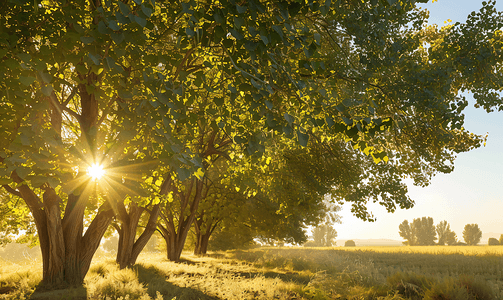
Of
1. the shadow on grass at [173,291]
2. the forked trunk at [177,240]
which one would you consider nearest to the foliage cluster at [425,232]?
the forked trunk at [177,240]

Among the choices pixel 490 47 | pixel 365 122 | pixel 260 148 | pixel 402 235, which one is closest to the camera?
pixel 365 122

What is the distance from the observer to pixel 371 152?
3752mm

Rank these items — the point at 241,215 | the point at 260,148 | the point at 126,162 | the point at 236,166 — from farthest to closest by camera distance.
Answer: the point at 241,215
the point at 236,166
the point at 126,162
the point at 260,148

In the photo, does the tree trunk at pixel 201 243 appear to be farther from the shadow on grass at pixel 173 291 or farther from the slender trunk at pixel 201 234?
the shadow on grass at pixel 173 291

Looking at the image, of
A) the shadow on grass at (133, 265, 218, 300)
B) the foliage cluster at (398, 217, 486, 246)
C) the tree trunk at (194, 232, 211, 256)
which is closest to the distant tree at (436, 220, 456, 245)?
the foliage cluster at (398, 217, 486, 246)

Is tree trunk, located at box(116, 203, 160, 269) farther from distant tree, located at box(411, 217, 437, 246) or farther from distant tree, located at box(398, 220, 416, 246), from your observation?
distant tree, located at box(398, 220, 416, 246)

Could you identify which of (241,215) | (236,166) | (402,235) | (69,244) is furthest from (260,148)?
(402,235)

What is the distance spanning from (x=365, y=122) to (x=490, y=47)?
6752 mm

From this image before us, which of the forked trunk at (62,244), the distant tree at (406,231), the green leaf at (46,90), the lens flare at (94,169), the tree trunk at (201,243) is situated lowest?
the distant tree at (406,231)

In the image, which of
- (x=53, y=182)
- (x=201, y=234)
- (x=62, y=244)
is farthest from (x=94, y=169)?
(x=201, y=234)

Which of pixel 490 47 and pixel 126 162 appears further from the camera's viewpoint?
pixel 490 47

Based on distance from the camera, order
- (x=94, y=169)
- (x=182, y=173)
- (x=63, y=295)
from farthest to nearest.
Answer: (x=63, y=295) → (x=94, y=169) → (x=182, y=173)

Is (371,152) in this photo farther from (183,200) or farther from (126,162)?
(183,200)

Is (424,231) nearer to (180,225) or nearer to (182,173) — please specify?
(180,225)
